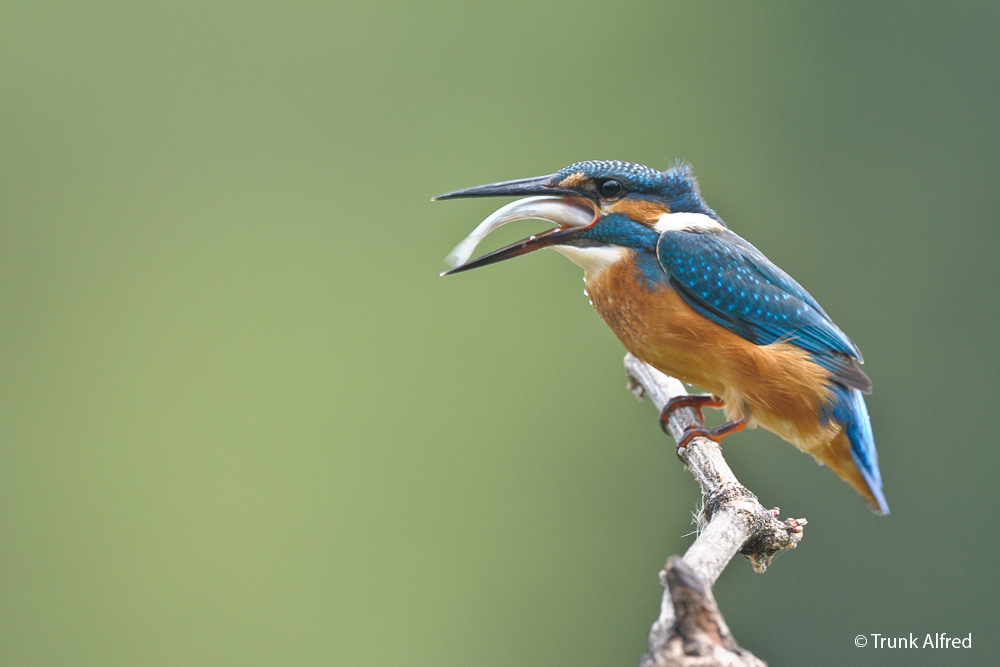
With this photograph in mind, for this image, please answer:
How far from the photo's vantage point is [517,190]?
1645 mm

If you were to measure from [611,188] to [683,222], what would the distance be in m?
0.16

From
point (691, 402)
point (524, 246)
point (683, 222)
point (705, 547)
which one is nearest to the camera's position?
point (705, 547)

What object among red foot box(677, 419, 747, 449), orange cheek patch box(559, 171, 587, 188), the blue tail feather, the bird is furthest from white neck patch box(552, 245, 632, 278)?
the blue tail feather

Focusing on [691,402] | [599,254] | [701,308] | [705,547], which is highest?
[599,254]

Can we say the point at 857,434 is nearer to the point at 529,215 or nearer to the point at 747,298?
the point at 747,298

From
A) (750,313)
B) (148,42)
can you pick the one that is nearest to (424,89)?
(148,42)

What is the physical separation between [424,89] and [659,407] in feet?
7.11

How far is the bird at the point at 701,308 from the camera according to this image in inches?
64.2

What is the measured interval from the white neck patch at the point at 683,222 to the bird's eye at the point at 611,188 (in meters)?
0.09

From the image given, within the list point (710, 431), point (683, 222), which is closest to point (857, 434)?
point (710, 431)

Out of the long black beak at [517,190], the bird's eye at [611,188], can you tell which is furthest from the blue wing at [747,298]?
the long black beak at [517,190]

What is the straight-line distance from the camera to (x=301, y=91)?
3713mm

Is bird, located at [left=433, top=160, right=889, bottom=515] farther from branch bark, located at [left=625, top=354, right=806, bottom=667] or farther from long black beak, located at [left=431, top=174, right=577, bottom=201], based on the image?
branch bark, located at [left=625, top=354, right=806, bottom=667]

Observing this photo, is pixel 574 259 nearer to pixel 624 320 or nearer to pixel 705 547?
pixel 624 320
